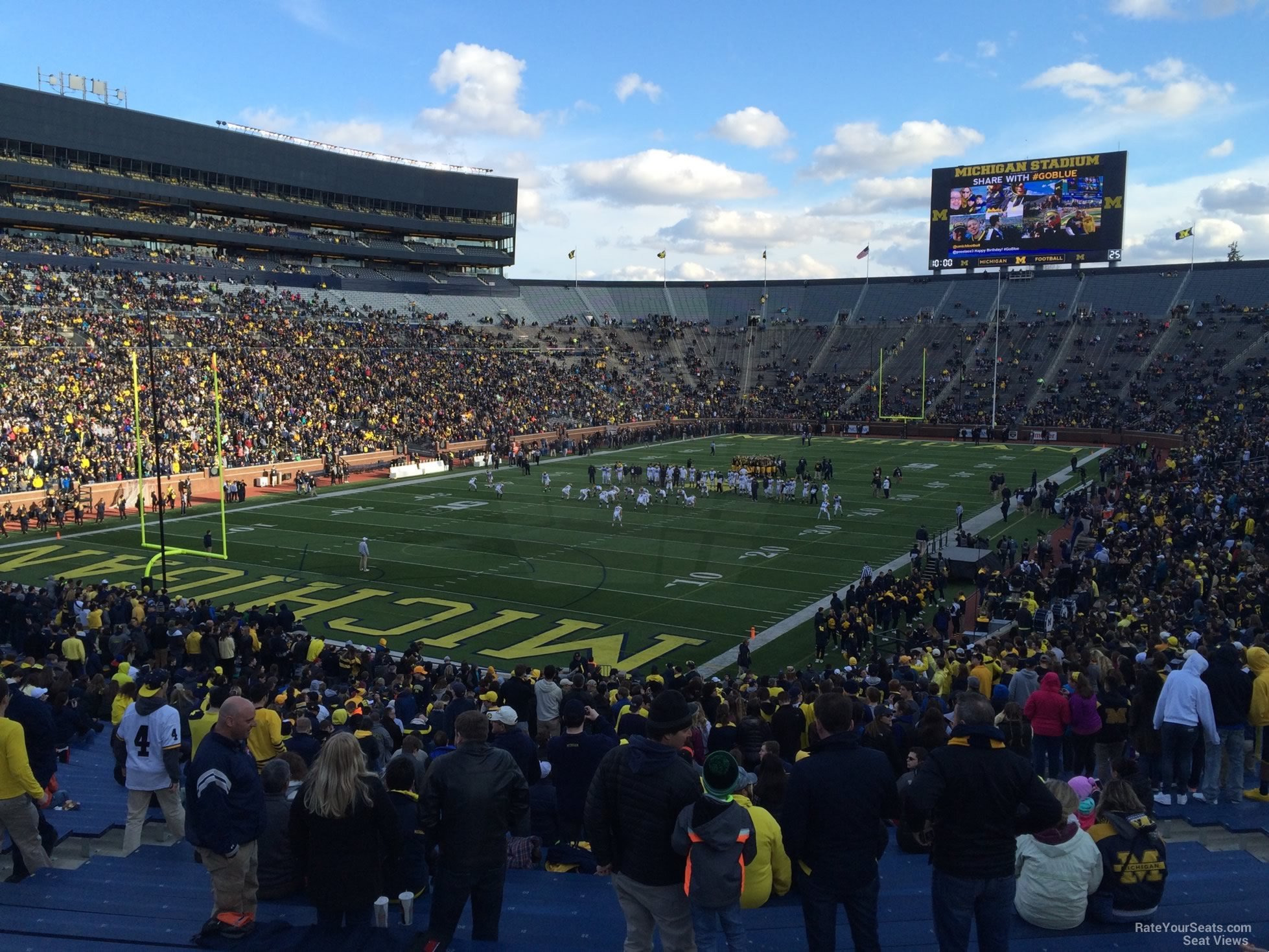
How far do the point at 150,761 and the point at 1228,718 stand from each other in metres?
8.05

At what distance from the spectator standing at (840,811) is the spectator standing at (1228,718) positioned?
4796 mm

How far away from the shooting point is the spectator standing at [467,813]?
4652mm

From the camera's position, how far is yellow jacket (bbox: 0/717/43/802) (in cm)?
567

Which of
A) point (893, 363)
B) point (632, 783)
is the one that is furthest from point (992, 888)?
point (893, 363)

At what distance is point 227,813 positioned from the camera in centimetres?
500

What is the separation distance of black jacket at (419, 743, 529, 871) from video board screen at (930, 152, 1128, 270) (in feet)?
209

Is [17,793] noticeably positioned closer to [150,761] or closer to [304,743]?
[150,761]

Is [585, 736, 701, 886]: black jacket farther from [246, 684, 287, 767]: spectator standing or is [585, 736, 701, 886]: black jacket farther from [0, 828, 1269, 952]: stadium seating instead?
[246, 684, 287, 767]: spectator standing

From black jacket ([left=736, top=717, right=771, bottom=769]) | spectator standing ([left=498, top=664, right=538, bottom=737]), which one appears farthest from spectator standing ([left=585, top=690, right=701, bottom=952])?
spectator standing ([left=498, top=664, right=538, bottom=737])

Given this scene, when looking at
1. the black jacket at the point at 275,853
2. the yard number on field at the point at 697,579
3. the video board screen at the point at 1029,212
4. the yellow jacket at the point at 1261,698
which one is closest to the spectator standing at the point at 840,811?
the black jacket at the point at 275,853

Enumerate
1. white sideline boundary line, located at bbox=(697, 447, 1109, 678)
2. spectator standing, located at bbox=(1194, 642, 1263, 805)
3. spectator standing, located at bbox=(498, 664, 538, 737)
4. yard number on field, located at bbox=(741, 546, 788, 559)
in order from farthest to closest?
yard number on field, located at bbox=(741, 546, 788, 559)
white sideline boundary line, located at bbox=(697, 447, 1109, 678)
spectator standing, located at bbox=(498, 664, 538, 737)
spectator standing, located at bbox=(1194, 642, 1263, 805)

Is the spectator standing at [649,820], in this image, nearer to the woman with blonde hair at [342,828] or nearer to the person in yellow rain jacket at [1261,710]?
the woman with blonde hair at [342,828]

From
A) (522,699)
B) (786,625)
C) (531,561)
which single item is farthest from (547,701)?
(531,561)

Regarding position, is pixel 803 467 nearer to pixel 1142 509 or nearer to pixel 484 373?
pixel 1142 509
